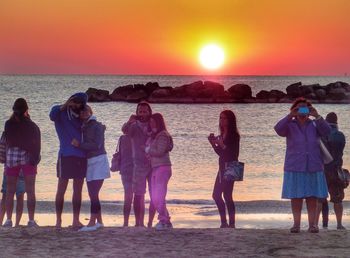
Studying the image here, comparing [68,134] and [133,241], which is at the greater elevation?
[68,134]

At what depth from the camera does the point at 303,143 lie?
10.4 meters

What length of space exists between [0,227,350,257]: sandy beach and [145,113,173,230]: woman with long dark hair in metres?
0.35

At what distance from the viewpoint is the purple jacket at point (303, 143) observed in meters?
10.4

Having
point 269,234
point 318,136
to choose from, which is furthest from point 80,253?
point 318,136

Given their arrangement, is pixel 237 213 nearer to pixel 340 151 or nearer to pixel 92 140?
pixel 340 151

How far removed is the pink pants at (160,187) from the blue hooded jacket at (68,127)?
3.24 feet

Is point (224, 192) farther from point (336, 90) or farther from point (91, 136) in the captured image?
point (336, 90)

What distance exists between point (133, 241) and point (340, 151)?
3398 mm

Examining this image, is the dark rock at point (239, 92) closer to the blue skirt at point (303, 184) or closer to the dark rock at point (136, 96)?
the dark rock at point (136, 96)

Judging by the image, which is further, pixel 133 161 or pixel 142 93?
pixel 142 93

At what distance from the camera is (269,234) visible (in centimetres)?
1052

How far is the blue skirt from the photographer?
1042cm

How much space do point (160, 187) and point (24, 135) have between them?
1.78 meters

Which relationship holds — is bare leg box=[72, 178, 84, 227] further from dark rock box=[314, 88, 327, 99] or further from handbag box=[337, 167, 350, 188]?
dark rock box=[314, 88, 327, 99]
